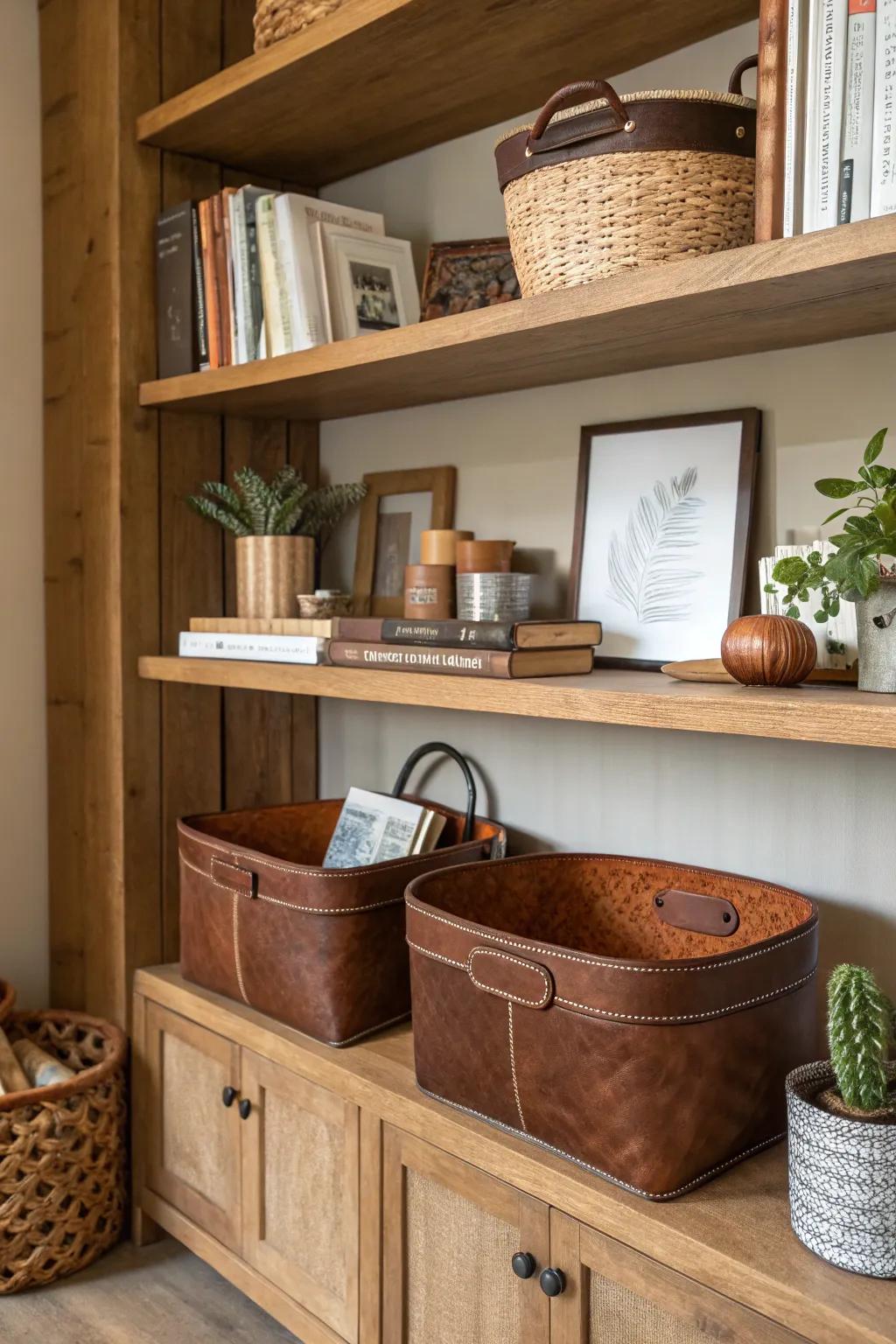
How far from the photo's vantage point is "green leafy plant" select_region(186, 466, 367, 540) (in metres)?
1.93

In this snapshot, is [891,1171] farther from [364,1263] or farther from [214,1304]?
[214,1304]

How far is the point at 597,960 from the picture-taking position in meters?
1.15

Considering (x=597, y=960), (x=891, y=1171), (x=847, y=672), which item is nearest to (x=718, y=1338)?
(x=891, y=1171)

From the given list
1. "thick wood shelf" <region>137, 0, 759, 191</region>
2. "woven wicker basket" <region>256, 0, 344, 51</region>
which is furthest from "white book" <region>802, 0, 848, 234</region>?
"woven wicker basket" <region>256, 0, 344, 51</region>

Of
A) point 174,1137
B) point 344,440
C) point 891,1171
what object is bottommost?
point 174,1137

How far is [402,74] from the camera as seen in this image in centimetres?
164

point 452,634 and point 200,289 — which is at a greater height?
point 200,289

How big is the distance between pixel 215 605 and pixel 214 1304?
1134mm

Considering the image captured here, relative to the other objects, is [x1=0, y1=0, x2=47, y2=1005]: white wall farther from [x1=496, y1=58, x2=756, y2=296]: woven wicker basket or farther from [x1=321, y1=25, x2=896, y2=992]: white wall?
[x1=496, y1=58, x2=756, y2=296]: woven wicker basket

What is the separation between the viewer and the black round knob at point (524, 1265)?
123cm

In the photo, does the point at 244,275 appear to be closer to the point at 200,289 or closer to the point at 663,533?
the point at 200,289

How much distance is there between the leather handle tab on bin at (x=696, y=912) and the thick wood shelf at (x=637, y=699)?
24 cm

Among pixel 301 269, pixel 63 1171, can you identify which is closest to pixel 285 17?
pixel 301 269

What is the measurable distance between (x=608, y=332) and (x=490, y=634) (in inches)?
14.9
